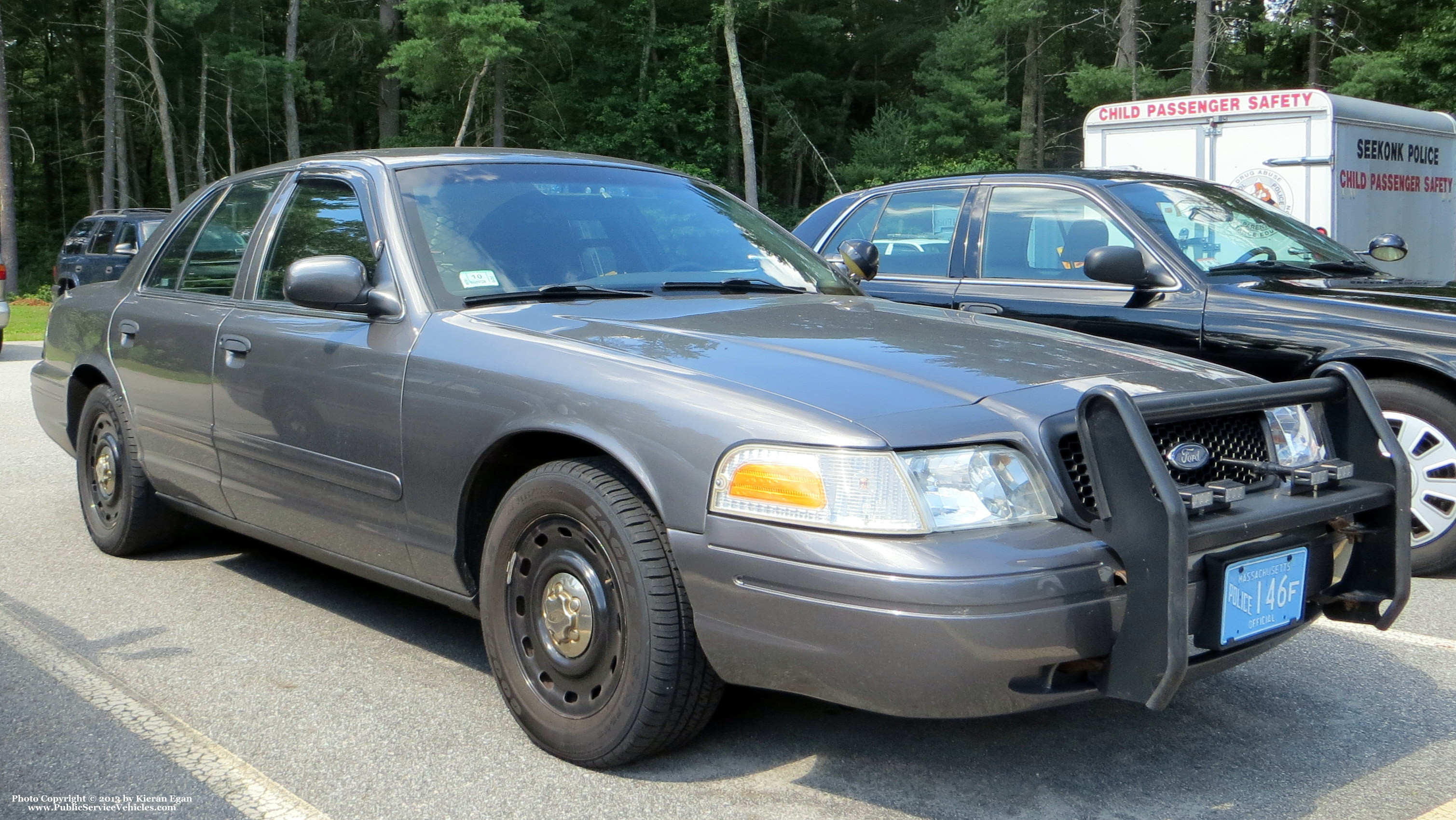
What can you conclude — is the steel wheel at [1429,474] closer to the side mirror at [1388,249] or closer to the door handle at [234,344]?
the side mirror at [1388,249]

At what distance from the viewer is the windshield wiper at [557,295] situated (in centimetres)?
364

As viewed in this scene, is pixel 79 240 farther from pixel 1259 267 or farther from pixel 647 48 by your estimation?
pixel 647 48

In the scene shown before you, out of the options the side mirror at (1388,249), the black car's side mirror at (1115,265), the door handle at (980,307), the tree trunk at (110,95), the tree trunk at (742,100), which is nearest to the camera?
the black car's side mirror at (1115,265)

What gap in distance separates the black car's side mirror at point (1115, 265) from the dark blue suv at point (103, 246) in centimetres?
1670

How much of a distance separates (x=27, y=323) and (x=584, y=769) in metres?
20.3

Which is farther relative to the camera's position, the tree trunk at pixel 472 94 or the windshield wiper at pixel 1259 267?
the tree trunk at pixel 472 94

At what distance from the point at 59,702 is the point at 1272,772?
3194 millimetres

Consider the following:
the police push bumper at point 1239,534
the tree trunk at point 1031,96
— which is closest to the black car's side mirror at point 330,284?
the police push bumper at point 1239,534

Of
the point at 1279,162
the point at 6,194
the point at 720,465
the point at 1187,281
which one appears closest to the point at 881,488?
the point at 720,465

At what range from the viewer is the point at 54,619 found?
4332 mm

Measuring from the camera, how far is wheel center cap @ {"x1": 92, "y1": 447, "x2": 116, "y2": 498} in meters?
5.09

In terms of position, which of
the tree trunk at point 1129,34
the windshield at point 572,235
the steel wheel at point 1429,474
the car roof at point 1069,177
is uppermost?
the tree trunk at point 1129,34

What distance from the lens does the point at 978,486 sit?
8.76 feet

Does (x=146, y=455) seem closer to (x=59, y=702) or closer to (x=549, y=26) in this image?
(x=59, y=702)
